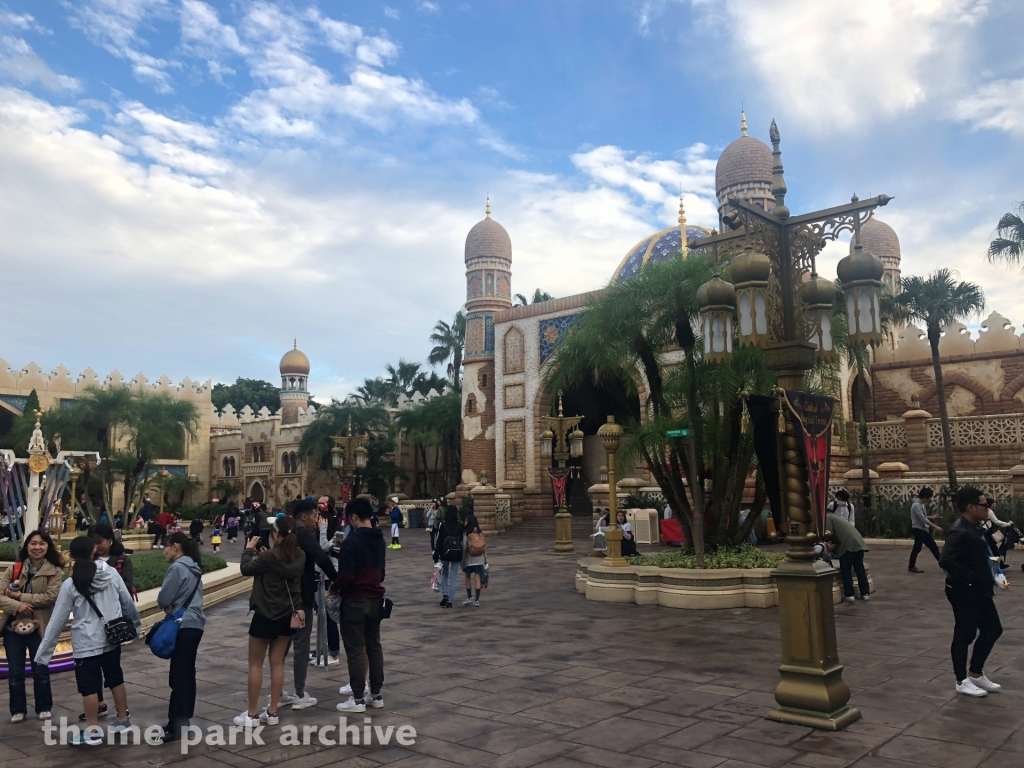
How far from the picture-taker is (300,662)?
18.8 ft

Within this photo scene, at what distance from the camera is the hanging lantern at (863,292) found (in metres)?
5.88

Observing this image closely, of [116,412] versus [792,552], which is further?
[116,412]

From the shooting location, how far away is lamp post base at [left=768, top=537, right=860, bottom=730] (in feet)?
16.1

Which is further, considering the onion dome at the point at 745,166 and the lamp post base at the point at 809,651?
the onion dome at the point at 745,166

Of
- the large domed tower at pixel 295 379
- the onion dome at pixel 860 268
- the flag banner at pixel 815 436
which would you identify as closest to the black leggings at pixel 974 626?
the flag banner at pixel 815 436

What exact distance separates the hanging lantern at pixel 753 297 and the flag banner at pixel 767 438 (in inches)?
17.5

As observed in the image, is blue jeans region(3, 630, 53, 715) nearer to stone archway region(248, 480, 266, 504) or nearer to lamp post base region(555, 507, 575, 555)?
lamp post base region(555, 507, 575, 555)

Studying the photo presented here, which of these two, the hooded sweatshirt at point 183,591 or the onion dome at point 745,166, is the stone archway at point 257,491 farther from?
the hooded sweatshirt at point 183,591

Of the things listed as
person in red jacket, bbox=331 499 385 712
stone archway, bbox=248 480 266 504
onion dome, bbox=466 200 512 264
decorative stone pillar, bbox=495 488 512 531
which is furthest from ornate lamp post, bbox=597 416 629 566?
stone archway, bbox=248 480 266 504

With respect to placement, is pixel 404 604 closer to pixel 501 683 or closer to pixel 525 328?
pixel 501 683

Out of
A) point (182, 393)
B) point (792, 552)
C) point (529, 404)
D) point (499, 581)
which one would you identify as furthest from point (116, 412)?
point (792, 552)

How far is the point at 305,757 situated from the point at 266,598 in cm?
105

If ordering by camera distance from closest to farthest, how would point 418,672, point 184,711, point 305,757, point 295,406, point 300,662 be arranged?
point 305,757
point 184,711
point 300,662
point 418,672
point 295,406

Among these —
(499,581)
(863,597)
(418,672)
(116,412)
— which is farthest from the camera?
(116,412)
